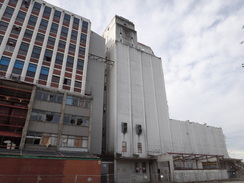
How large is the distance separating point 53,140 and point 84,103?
28.8 ft

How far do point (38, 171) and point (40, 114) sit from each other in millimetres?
10167

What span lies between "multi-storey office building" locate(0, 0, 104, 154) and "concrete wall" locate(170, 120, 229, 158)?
80.9 feet

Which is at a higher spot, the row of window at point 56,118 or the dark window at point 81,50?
the dark window at point 81,50

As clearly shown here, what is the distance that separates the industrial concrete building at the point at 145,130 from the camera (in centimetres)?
3575

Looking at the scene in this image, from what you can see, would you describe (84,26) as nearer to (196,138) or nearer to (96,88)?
(96,88)

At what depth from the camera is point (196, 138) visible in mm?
54812

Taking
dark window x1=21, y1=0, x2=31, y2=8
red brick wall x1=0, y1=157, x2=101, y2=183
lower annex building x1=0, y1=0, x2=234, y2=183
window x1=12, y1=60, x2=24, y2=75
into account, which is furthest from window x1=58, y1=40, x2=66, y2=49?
red brick wall x1=0, y1=157, x2=101, y2=183

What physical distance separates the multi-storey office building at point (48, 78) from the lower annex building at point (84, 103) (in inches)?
6.0

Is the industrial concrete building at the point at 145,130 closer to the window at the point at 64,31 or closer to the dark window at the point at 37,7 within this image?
the window at the point at 64,31

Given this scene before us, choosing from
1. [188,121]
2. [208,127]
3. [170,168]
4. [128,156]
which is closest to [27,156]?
[128,156]

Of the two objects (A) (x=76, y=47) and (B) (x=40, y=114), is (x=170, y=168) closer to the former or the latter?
(B) (x=40, y=114)

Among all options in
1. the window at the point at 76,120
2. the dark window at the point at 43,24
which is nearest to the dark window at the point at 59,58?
the dark window at the point at 43,24

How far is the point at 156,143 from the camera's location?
42875 millimetres

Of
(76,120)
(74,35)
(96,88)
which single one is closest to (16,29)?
(74,35)
